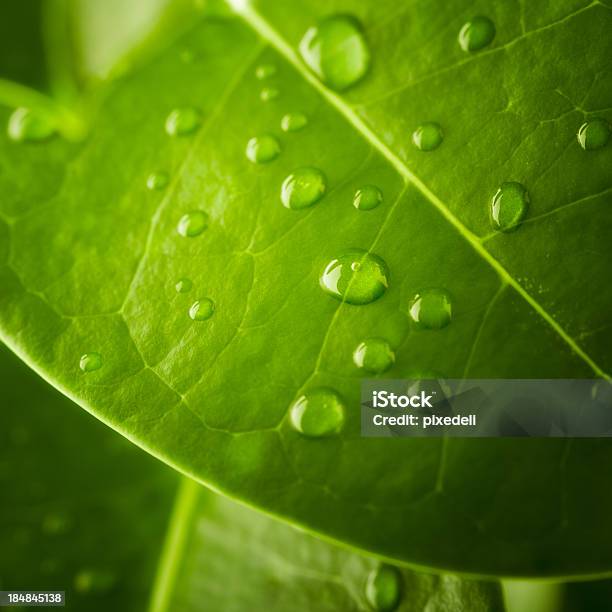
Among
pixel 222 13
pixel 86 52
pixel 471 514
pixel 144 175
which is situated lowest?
pixel 471 514

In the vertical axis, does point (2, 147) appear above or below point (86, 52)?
below

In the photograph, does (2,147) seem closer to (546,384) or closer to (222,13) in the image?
(222,13)

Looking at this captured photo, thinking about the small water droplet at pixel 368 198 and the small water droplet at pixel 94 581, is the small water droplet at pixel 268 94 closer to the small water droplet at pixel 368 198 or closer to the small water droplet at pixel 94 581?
the small water droplet at pixel 368 198

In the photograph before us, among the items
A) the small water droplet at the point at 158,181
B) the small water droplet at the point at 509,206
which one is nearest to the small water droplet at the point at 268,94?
the small water droplet at the point at 158,181

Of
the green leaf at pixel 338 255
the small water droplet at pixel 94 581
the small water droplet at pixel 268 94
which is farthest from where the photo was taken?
the small water droplet at pixel 94 581

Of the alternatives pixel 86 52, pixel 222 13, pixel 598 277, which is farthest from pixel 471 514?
pixel 86 52

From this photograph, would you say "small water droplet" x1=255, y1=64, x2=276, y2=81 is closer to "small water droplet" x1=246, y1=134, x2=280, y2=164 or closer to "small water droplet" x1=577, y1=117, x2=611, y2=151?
"small water droplet" x1=246, y1=134, x2=280, y2=164

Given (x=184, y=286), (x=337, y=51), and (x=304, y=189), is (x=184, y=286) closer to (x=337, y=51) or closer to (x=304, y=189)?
(x=304, y=189)
